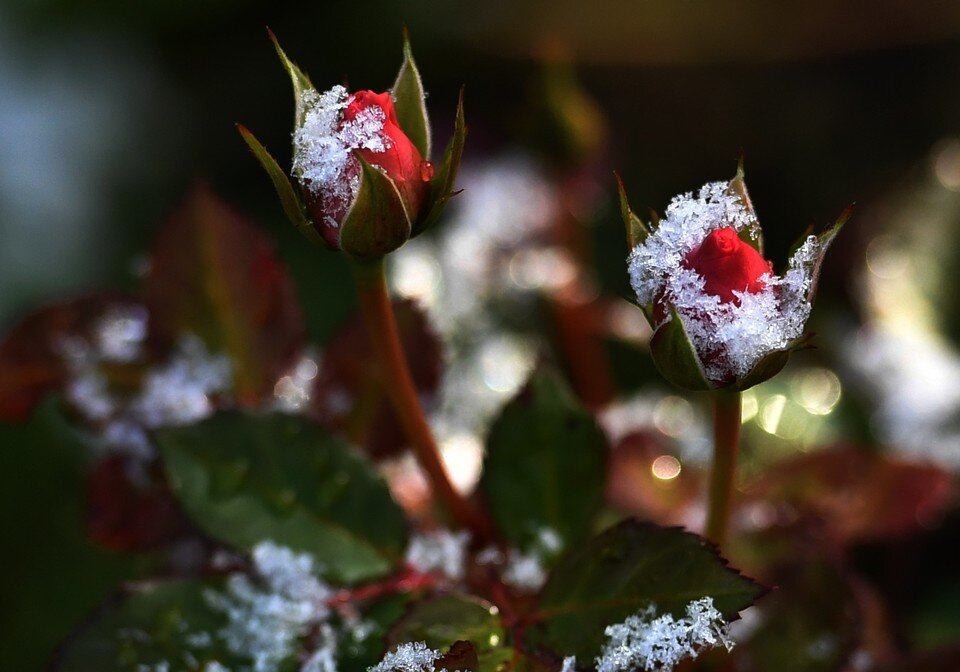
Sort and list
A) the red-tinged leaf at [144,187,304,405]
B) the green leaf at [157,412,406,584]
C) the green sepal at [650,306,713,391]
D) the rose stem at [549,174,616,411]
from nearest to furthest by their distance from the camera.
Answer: the green sepal at [650,306,713,391]
the green leaf at [157,412,406,584]
the red-tinged leaf at [144,187,304,405]
the rose stem at [549,174,616,411]

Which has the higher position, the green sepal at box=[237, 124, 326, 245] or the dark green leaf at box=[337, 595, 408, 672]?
the green sepal at box=[237, 124, 326, 245]

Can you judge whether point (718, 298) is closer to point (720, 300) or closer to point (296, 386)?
point (720, 300)

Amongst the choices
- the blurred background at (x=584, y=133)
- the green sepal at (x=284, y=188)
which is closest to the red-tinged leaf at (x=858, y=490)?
the blurred background at (x=584, y=133)

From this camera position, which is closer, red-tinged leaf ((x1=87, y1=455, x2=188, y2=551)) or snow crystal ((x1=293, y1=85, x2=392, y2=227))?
snow crystal ((x1=293, y1=85, x2=392, y2=227))

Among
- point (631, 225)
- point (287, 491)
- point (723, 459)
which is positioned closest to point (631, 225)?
point (631, 225)

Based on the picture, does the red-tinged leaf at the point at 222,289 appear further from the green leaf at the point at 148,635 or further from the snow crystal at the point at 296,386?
the green leaf at the point at 148,635

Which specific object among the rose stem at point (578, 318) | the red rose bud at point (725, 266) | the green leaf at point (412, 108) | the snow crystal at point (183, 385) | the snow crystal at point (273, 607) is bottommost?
the snow crystal at point (273, 607)

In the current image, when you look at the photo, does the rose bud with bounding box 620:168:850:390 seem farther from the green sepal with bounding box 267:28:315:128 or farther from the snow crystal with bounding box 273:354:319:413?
the snow crystal with bounding box 273:354:319:413

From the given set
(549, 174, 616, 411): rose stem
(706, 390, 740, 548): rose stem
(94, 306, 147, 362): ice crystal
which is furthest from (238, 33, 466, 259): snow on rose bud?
(549, 174, 616, 411): rose stem
